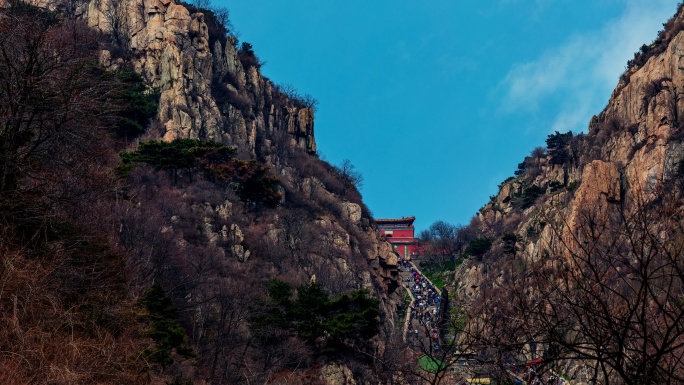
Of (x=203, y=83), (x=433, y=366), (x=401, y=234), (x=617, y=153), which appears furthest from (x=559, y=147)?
(x=433, y=366)

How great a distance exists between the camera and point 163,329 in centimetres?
1758

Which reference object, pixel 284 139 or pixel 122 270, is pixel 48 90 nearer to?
pixel 122 270

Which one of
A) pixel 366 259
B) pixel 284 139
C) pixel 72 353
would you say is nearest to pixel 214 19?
pixel 284 139

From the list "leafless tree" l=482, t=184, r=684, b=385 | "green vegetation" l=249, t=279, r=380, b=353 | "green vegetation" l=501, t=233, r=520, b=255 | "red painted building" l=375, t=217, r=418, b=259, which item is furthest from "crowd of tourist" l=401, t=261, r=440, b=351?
"leafless tree" l=482, t=184, r=684, b=385

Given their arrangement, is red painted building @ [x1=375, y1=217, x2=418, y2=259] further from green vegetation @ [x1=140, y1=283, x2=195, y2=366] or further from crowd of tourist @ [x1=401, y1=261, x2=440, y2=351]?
green vegetation @ [x1=140, y1=283, x2=195, y2=366]

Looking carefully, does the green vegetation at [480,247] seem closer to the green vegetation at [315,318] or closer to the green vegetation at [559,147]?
the green vegetation at [559,147]

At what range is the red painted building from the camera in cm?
7975

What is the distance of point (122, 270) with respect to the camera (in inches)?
576

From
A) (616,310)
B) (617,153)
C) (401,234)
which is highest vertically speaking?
(617,153)

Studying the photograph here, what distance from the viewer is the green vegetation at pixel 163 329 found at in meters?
16.0

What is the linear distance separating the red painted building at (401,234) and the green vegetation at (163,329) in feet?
202

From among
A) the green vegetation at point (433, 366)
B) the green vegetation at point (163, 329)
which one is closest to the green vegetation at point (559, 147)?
the green vegetation at point (163, 329)

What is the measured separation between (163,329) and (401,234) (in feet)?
212

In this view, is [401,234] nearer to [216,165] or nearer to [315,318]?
[216,165]
